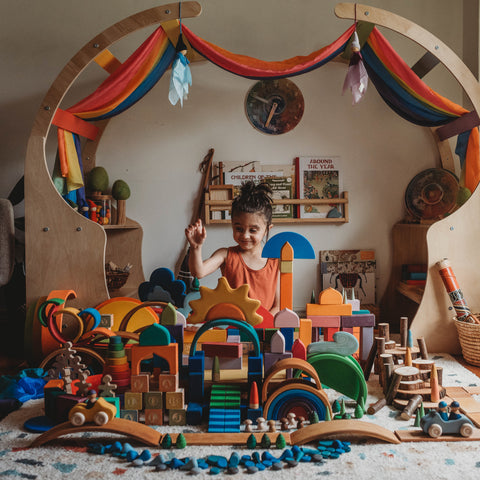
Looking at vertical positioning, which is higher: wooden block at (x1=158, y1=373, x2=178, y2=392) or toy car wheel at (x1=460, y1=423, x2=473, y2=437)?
wooden block at (x1=158, y1=373, x2=178, y2=392)

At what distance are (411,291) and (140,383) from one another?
1878 millimetres

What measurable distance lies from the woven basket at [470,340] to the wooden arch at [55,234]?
173 centimetres

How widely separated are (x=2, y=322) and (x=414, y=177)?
2.82 meters

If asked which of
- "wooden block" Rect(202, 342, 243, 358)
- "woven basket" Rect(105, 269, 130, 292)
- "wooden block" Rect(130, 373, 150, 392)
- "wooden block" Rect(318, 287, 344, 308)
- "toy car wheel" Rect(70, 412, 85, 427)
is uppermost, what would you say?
"woven basket" Rect(105, 269, 130, 292)

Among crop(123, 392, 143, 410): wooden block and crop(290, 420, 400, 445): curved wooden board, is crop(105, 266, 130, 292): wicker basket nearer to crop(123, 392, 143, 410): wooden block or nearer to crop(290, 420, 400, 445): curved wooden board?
crop(123, 392, 143, 410): wooden block

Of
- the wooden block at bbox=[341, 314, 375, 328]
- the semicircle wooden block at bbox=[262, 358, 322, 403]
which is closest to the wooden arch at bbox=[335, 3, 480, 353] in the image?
the wooden block at bbox=[341, 314, 375, 328]

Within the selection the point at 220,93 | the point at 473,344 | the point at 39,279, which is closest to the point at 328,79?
the point at 220,93

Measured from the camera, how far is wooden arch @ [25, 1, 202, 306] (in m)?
2.23

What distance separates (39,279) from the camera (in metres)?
2.28

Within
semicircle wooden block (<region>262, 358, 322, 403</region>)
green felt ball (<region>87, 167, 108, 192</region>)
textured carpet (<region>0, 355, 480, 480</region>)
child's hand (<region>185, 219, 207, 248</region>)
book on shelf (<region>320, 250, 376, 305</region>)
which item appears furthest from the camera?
book on shelf (<region>320, 250, 376, 305</region>)

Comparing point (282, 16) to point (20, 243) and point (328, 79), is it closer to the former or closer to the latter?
point (328, 79)

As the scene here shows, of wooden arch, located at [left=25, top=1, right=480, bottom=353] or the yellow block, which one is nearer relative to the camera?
the yellow block

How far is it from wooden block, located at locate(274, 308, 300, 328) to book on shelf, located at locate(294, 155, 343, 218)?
1.49m

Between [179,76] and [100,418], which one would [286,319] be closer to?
[100,418]
